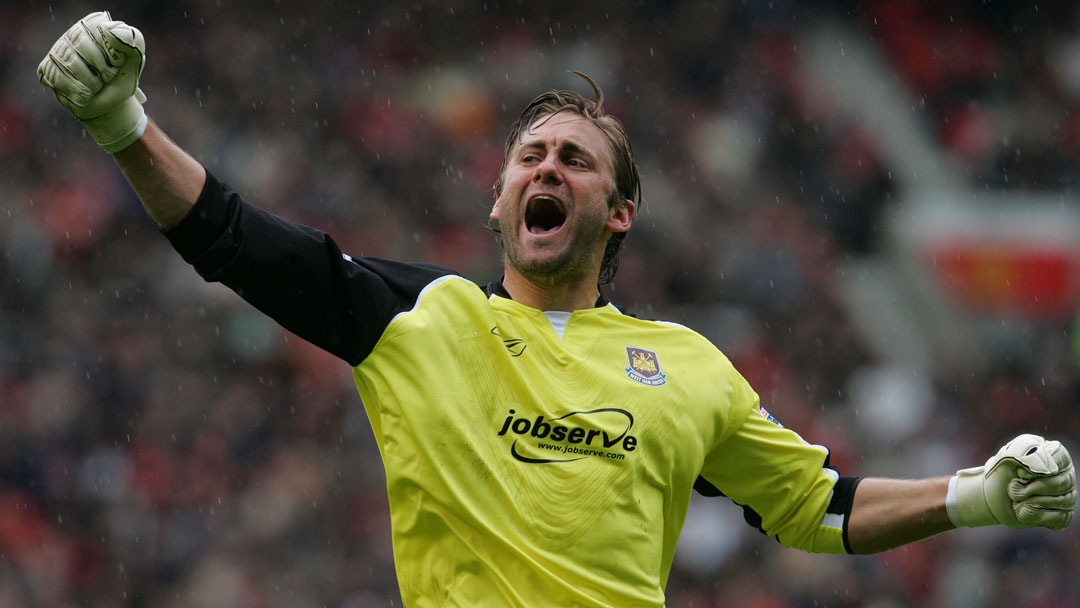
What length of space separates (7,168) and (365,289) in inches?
321

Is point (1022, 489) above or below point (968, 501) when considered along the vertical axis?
above

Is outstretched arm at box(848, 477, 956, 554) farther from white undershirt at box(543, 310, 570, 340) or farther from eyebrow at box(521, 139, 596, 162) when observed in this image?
eyebrow at box(521, 139, 596, 162)

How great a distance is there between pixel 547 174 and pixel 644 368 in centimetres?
60

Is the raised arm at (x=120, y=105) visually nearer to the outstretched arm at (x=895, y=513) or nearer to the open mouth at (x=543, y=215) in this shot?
the open mouth at (x=543, y=215)

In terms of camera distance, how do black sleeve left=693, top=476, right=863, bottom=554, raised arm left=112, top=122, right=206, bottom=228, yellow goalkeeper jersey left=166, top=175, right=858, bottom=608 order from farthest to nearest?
black sleeve left=693, top=476, right=863, bottom=554 < yellow goalkeeper jersey left=166, top=175, right=858, bottom=608 < raised arm left=112, top=122, right=206, bottom=228

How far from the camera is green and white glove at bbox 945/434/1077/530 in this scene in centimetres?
334

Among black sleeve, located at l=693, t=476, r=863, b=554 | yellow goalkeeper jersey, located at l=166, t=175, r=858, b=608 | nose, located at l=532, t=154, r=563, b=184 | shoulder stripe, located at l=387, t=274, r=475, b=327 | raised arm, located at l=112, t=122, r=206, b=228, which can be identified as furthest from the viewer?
black sleeve, located at l=693, t=476, r=863, b=554

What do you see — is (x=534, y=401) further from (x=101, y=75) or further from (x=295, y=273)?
(x=101, y=75)

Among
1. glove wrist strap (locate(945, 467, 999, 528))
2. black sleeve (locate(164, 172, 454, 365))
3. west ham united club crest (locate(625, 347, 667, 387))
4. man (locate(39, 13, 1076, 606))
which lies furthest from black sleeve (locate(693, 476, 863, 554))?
black sleeve (locate(164, 172, 454, 365))

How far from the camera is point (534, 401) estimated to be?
10.4 ft

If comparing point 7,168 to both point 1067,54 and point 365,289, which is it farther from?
point 1067,54

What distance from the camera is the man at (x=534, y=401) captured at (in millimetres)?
2793

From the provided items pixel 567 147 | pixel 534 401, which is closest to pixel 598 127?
pixel 567 147

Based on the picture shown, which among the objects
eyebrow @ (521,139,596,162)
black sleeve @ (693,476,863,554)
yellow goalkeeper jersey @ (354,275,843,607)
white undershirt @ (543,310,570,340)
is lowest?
black sleeve @ (693,476,863,554)
